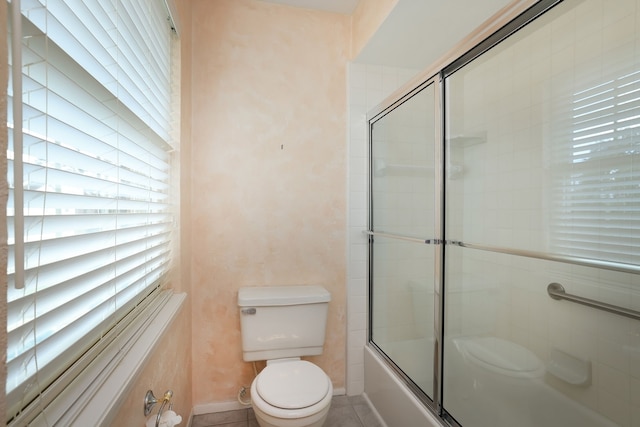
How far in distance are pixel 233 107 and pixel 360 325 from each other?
1.57 m

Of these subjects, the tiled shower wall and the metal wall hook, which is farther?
the tiled shower wall

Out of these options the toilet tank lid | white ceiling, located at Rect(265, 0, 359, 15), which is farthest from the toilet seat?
white ceiling, located at Rect(265, 0, 359, 15)

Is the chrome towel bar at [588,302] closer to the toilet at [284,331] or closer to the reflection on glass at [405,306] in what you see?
the reflection on glass at [405,306]

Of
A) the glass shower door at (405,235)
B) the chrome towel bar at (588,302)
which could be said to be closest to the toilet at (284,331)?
the glass shower door at (405,235)

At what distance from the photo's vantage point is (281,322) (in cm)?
176

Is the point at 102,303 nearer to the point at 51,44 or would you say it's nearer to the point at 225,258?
the point at 51,44

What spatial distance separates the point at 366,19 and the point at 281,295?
1653mm

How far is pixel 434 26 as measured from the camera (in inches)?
65.1

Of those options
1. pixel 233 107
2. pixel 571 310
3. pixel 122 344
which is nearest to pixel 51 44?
pixel 122 344

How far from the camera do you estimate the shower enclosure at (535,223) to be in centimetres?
95

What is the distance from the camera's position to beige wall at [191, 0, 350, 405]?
1.85m

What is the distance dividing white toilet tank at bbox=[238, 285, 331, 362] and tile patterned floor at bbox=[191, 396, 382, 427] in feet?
1.22

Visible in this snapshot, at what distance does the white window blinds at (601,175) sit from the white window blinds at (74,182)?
133 centimetres

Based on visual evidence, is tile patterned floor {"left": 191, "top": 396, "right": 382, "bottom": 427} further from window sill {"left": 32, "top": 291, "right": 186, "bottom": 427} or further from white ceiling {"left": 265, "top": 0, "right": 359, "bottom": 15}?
white ceiling {"left": 265, "top": 0, "right": 359, "bottom": 15}
